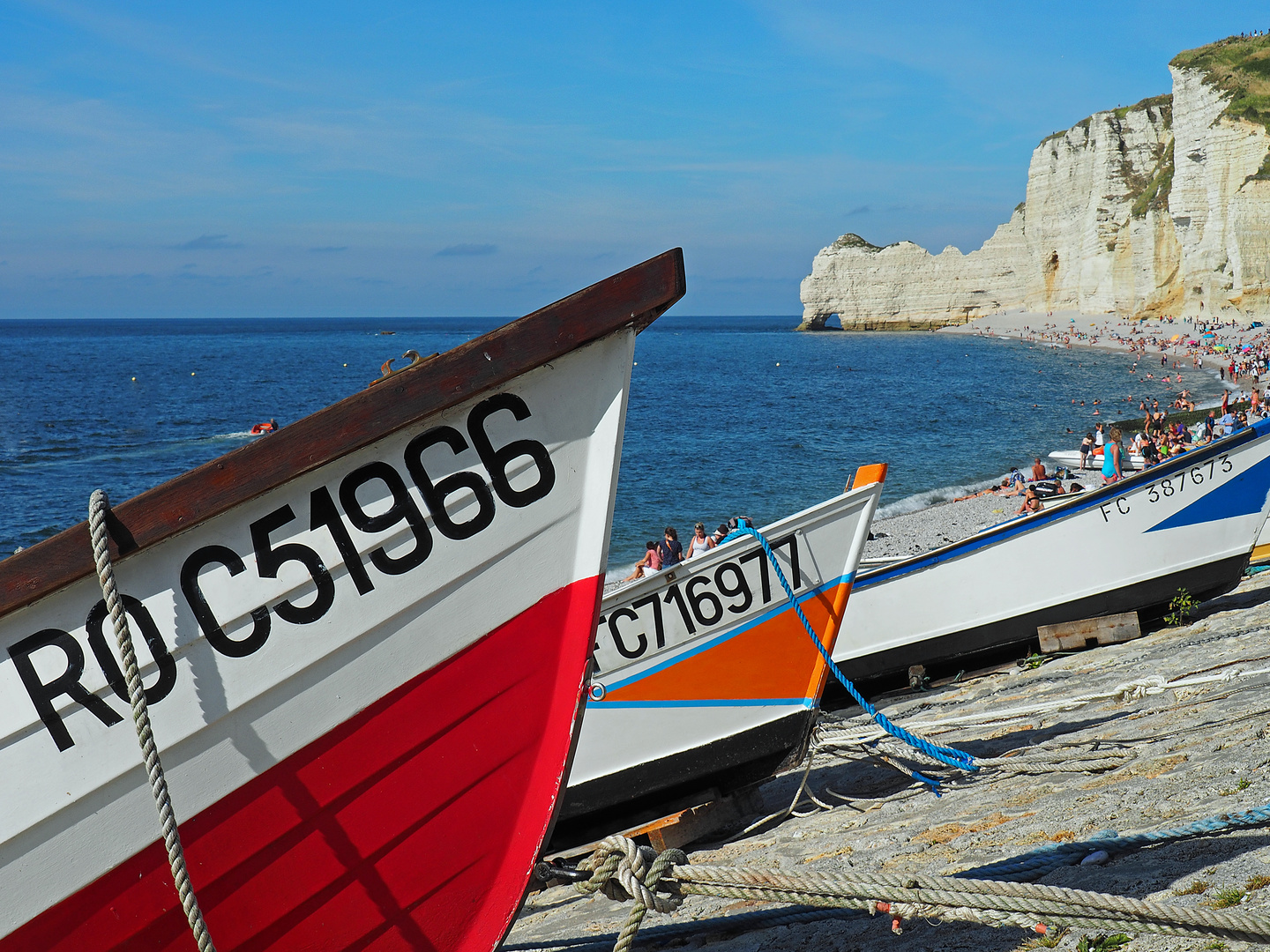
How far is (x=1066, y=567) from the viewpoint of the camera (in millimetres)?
9203

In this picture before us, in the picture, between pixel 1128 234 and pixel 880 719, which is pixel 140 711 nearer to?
pixel 880 719

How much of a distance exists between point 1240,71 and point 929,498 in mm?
51626

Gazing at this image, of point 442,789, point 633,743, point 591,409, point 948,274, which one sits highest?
point 948,274

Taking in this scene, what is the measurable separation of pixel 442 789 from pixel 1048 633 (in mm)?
7901

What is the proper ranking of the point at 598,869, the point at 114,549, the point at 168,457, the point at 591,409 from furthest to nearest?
the point at 168,457 < the point at 598,869 < the point at 591,409 < the point at 114,549

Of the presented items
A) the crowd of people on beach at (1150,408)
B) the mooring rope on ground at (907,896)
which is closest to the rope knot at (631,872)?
the mooring rope on ground at (907,896)

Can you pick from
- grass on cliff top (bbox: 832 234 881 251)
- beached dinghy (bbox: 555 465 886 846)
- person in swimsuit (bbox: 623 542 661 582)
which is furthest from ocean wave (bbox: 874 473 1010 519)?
grass on cliff top (bbox: 832 234 881 251)

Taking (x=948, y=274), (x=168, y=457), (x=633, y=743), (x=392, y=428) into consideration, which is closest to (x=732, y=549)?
(x=633, y=743)

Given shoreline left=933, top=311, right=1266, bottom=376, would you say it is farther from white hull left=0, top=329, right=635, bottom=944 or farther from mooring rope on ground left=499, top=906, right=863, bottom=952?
white hull left=0, top=329, right=635, bottom=944

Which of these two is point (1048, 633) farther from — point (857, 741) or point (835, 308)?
point (835, 308)

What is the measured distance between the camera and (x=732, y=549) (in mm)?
6340

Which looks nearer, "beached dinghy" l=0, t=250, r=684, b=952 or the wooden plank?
"beached dinghy" l=0, t=250, r=684, b=952

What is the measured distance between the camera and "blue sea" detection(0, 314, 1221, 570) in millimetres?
29203

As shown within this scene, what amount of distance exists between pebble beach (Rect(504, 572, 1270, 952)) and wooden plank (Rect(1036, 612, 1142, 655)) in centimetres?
76
